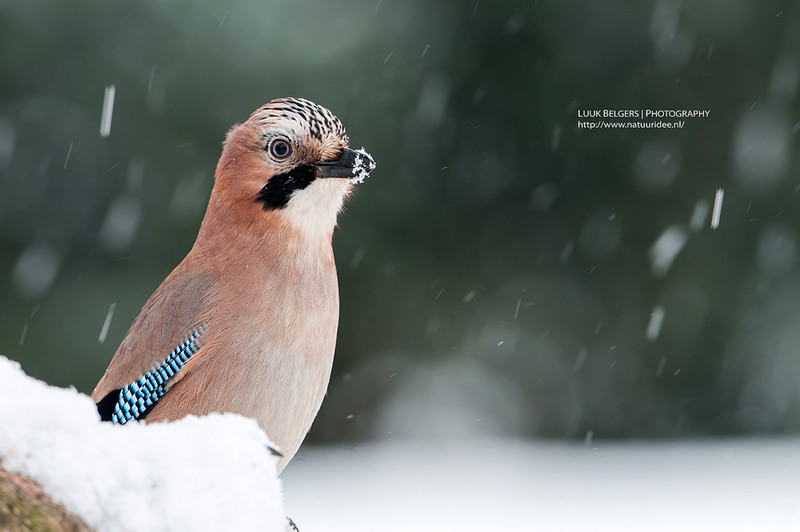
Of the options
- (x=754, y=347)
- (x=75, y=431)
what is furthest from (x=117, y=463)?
(x=754, y=347)

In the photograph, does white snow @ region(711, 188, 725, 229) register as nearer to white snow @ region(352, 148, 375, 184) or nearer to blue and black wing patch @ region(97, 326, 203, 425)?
white snow @ region(352, 148, 375, 184)

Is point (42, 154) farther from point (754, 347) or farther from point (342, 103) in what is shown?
point (754, 347)

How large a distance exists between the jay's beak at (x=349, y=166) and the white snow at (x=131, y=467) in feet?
4.01

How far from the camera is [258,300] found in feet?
7.32

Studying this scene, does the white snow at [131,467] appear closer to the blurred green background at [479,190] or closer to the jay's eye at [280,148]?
the jay's eye at [280,148]

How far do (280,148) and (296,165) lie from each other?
0.07 meters

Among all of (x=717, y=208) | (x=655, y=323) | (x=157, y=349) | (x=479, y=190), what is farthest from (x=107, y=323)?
(x=717, y=208)

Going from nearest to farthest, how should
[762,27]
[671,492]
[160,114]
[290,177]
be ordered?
[290,177] → [671,492] → [160,114] → [762,27]

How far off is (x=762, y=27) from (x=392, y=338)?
291 centimetres

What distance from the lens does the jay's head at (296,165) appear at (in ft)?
7.66

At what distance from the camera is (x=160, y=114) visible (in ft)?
16.5

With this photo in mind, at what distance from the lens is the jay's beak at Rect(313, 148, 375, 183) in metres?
2.29

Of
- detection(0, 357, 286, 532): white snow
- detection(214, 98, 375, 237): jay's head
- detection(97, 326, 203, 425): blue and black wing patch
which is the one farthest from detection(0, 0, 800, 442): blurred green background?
detection(0, 357, 286, 532): white snow

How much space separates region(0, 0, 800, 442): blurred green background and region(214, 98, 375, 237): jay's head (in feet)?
8.59
